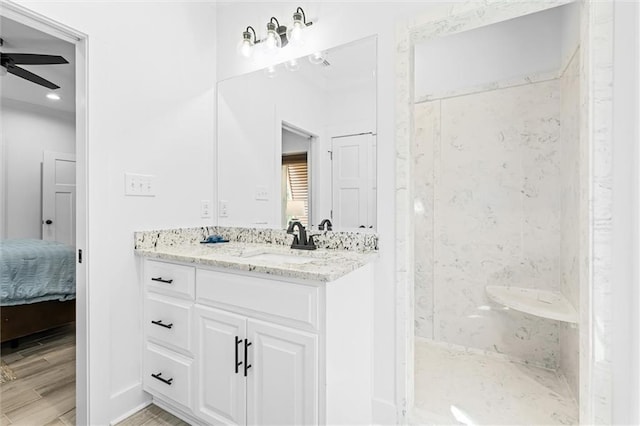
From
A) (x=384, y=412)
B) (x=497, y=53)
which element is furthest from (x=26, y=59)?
(x=497, y=53)

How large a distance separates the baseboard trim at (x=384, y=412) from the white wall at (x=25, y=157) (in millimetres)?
4575

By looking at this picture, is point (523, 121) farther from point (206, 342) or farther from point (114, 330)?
point (114, 330)

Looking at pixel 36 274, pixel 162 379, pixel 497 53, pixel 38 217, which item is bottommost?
pixel 162 379

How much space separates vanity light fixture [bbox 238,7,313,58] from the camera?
1.75m

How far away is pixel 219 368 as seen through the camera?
56.7 inches

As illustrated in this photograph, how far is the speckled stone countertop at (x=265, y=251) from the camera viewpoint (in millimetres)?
1277

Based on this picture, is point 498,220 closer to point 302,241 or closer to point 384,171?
point 384,171

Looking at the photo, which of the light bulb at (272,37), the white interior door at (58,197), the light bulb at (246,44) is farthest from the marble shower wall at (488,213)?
the white interior door at (58,197)

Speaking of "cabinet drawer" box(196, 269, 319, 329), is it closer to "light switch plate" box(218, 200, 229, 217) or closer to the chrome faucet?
the chrome faucet

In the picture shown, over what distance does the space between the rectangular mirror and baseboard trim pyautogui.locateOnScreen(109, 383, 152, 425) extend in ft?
3.61

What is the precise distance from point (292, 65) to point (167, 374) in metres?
1.86

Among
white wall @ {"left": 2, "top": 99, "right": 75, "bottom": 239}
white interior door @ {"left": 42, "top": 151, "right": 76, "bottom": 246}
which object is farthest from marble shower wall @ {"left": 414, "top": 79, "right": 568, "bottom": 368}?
white wall @ {"left": 2, "top": 99, "right": 75, "bottom": 239}

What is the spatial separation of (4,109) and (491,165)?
5289 mm

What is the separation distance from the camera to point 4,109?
3.71 metres
